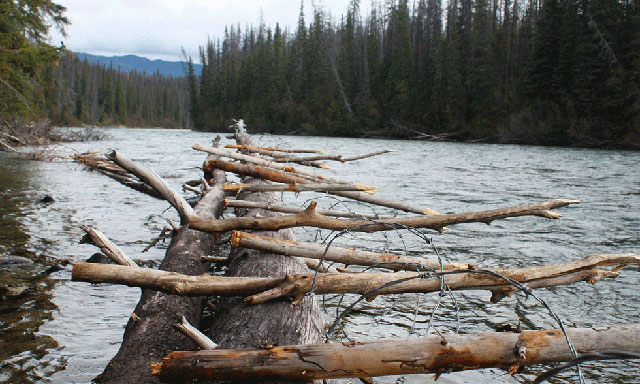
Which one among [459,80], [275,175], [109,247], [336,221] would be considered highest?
[459,80]

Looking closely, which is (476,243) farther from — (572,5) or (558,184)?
(572,5)

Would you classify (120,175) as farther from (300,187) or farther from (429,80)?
(429,80)

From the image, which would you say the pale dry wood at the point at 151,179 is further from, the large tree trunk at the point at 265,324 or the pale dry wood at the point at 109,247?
the large tree trunk at the point at 265,324

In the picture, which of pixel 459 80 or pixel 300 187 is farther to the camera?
pixel 459 80

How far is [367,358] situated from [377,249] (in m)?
3.90

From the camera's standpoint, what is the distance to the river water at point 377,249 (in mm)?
3117

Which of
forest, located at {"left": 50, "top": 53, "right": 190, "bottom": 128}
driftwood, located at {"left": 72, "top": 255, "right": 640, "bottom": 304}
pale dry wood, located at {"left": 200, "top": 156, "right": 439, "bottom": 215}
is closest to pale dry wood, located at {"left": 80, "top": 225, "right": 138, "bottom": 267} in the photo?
driftwood, located at {"left": 72, "top": 255, "right": 640, "bottom": 304}

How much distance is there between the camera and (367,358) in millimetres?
1906

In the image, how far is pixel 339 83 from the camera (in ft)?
189

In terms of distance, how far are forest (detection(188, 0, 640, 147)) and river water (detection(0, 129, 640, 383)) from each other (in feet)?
64.3

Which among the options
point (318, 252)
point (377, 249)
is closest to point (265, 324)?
point (318, 252)

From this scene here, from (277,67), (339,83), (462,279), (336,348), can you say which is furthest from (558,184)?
(277,67)

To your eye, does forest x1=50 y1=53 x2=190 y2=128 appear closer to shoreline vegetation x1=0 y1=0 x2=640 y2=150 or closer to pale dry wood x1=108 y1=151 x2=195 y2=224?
shoreline vegetation x1=0 y1=0 x2=640 y2=150

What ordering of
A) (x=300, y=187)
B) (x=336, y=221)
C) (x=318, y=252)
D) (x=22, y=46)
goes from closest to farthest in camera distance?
(x=318, y=252) < (x=336, y=221) < (x=300, y=187) < (x=22, y=46)
